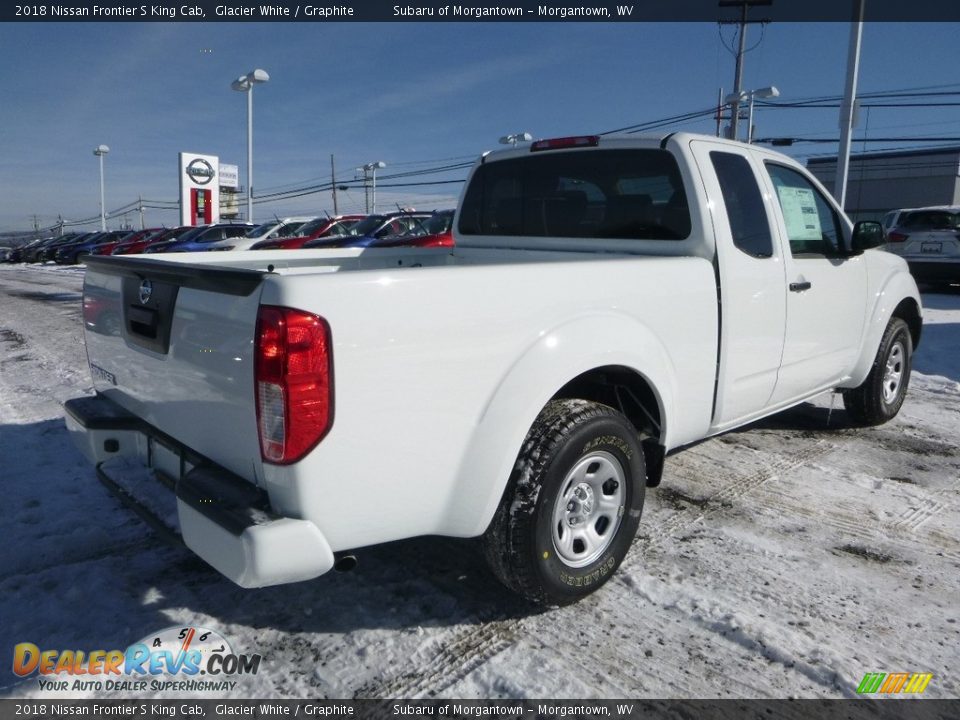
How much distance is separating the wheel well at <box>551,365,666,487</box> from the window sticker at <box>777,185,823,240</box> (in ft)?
4.80

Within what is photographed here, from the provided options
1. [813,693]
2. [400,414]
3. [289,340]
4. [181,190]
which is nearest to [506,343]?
[400,414]

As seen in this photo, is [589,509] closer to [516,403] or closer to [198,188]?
[516,403]

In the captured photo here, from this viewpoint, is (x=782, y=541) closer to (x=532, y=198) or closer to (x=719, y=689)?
(x=719, y=689)

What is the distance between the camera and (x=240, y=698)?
7.70 ft

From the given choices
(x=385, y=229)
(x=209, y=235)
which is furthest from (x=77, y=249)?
(x=385, y=229)

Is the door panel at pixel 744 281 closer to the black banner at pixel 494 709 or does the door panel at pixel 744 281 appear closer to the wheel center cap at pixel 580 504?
the wheel center cap at pixel 580 504

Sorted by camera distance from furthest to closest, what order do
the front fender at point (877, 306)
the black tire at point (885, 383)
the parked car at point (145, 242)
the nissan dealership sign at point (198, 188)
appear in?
1. the nissan dealership sign at point (198, 188)
2. the parked car at point (145, 242)
3. the black tire at point (885, 383)
4. the front fender at point (877, 306)

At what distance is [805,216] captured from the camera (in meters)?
4.21

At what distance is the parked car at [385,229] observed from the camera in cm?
1574

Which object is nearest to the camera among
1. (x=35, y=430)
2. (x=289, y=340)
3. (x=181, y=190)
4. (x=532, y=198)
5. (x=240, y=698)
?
(x=289, y=340)

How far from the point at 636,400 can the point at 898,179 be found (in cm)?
4986

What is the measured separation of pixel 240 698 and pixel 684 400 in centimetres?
217

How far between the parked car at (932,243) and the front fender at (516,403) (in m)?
13.1

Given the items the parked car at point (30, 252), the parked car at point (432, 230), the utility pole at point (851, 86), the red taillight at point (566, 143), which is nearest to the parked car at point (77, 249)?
the parked car at point (30, 252)
